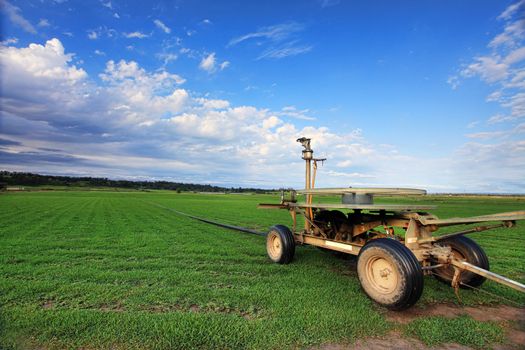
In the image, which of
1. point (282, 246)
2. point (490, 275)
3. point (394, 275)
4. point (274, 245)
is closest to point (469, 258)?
point (490, 275)

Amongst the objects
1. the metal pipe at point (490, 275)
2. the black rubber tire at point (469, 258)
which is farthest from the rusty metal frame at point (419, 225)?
the black rubber tire at point (469, 258)

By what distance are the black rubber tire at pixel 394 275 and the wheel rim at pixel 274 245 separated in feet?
9.18

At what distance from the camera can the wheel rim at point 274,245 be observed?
729cm

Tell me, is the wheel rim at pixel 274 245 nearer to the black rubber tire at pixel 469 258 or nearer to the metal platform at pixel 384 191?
the metal platform at pixel 384 191

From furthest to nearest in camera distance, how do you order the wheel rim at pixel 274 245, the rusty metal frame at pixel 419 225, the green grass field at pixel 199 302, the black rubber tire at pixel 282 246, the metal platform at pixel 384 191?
the wheel rim at pixel 274 245
the black rubber tire at pixel 282 246
the metal platform at pixel 384 191
the rusty metal frame at pixel 419 225
the green grass field at pixel 199 302

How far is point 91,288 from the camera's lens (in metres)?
5.12

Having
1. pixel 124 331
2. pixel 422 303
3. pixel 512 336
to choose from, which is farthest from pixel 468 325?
pixel 124 331

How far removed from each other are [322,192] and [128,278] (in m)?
4.17

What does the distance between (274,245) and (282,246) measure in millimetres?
528

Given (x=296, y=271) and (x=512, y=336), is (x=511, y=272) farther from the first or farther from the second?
(x=296, y=271)

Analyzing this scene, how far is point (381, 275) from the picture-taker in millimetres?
4555

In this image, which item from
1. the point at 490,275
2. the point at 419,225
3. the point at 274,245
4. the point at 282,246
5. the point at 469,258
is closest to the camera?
the point at 490,275

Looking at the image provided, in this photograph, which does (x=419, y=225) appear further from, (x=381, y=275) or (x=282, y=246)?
(x=282, y=246)

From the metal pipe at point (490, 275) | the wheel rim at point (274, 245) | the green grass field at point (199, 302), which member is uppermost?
the metal pipe at point (490, 275)
